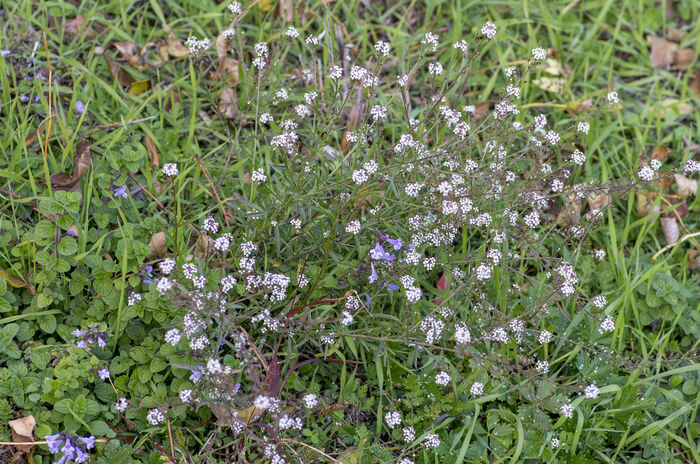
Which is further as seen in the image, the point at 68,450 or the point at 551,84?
the point at 551,84

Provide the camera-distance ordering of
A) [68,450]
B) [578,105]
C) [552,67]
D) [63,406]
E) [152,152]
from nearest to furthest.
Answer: [68,450]
[63,406]
[152,152]
[578,105]
[552,67]

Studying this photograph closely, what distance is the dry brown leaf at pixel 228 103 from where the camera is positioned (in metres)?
4.05

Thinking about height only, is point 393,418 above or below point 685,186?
below

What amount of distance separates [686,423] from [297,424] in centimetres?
209

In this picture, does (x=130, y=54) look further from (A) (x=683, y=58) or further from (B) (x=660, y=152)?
(A) (x=683, y=58)

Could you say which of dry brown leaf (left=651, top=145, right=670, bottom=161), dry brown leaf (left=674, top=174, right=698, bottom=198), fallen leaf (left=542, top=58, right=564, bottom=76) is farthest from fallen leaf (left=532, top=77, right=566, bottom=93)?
dry brown leaf (left=674, top=174, right=698, bottom=198)

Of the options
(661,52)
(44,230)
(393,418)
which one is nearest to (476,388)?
(393,418)

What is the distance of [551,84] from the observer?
4672 millimetres

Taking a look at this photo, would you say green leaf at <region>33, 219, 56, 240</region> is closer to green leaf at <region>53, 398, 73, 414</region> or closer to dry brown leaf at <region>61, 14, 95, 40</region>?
green leaf at <region>53, 398, 73, 414</region>

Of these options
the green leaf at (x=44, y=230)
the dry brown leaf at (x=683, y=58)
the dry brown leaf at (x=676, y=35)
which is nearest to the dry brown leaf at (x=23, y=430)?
the green leaf at (x=44, y=230)

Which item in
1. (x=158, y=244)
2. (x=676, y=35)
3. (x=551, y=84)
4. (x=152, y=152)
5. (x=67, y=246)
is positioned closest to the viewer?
(x=67, y=246)

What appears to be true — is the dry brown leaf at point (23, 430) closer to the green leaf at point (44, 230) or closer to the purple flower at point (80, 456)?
the purple flower at point (80, 456)

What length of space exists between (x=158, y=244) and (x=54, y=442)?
41.9 inches

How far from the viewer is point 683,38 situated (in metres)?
5.17
